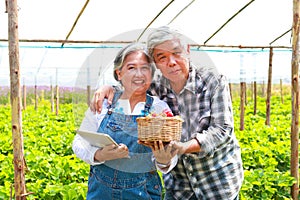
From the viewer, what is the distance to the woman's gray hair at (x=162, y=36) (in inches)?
80.9

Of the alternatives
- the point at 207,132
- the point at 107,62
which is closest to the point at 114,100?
the point at 107,62

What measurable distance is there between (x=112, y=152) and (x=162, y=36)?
52 cm

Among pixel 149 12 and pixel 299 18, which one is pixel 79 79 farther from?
pixel 149 12

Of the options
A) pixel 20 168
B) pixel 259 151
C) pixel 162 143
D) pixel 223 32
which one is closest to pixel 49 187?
pixel 20 168

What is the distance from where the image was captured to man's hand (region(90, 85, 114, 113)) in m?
2.12

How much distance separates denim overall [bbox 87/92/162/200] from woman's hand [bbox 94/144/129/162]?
0.22 ft

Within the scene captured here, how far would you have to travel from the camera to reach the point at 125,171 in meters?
2.16

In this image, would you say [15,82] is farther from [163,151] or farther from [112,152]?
[163,151]

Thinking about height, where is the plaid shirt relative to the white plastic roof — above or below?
below

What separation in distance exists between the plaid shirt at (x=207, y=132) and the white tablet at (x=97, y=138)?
0.31 meters

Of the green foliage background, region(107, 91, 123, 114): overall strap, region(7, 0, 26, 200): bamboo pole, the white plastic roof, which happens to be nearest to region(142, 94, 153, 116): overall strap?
region(107, 91, 123, 114): overall strap

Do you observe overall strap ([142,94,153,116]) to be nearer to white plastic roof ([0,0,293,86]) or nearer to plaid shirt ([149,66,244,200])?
plaid shirt ([149,66,244,200])

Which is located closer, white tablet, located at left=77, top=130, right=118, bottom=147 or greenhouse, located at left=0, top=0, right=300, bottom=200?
white tablet, located at left=77, top=130, right=118, bottom=147

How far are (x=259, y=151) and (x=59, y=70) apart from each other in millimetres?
6079
